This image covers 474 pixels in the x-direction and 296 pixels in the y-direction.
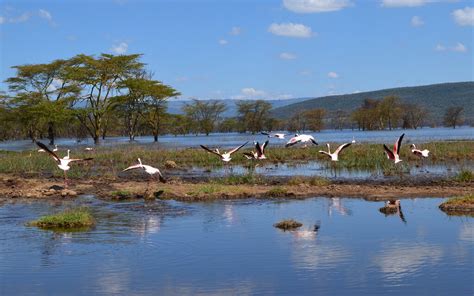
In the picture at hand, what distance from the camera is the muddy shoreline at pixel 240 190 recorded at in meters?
17.0

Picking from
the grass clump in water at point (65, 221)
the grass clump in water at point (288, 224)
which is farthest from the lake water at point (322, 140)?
the grass clump in water at point (65, 221)

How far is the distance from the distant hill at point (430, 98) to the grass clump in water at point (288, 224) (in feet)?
398

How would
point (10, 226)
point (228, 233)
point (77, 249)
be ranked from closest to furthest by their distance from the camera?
point (77, 249) → point (228, 233) → point (10, 226)

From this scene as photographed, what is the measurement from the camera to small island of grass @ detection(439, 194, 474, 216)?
13.9 meters

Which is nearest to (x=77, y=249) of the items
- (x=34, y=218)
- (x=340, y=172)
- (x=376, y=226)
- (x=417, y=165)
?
(x=34, y=218)

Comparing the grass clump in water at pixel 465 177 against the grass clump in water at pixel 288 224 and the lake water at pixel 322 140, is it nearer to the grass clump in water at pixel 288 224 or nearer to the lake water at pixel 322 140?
the grass clump in water at pixel 288 224

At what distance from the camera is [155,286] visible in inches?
333

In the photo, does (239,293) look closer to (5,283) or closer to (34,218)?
(5,283)

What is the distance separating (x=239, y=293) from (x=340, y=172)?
15.8 meters

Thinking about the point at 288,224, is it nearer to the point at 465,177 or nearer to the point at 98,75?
the point at 465,177

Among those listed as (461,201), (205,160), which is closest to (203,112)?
(205,160)

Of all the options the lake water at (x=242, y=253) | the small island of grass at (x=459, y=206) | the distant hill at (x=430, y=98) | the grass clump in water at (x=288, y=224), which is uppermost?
the distant hill at (x=430, y=98)

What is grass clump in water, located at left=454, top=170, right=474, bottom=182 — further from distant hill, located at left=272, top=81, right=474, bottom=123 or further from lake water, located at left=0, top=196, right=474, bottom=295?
distant hill, located at left=272, top=81, right=474, bottom=123

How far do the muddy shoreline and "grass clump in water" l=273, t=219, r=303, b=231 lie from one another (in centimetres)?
429
